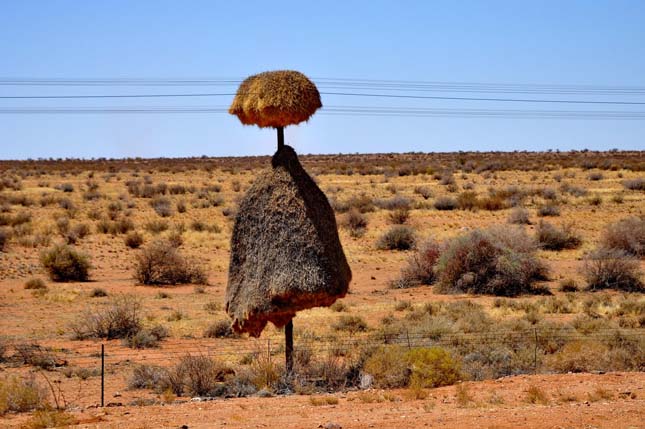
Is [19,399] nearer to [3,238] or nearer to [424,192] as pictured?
[3,238]

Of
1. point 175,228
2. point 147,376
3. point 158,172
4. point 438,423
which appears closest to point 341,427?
point 438,423

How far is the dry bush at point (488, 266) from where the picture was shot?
74.0 ft

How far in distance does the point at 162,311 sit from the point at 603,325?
411 inches

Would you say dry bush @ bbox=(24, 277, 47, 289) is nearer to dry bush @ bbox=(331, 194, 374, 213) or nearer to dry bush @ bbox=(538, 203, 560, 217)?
dry bush @ bbox=(331, 194, 374, 213)

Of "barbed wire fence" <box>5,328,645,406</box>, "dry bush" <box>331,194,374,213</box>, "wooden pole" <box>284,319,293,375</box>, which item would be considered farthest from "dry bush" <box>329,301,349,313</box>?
"dry bush" <box>331,194,374,213</box>

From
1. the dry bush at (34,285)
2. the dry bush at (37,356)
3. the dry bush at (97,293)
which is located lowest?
the dry bush at (37,356)

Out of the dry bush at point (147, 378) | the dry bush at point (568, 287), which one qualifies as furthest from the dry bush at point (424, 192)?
the dry bush at point (147, 378)

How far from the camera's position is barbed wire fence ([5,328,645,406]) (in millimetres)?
14820

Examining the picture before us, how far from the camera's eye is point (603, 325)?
16922mm

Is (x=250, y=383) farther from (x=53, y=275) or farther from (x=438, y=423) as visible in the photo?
(x=53, y=275)

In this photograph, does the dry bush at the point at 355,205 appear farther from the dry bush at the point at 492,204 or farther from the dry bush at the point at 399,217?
the dry bush at the point at 492,204

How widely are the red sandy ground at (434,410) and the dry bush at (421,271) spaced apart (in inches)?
488

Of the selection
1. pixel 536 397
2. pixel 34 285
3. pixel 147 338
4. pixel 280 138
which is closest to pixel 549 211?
pixel 34 285

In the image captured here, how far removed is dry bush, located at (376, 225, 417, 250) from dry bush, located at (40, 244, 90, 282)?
35.9 feet
